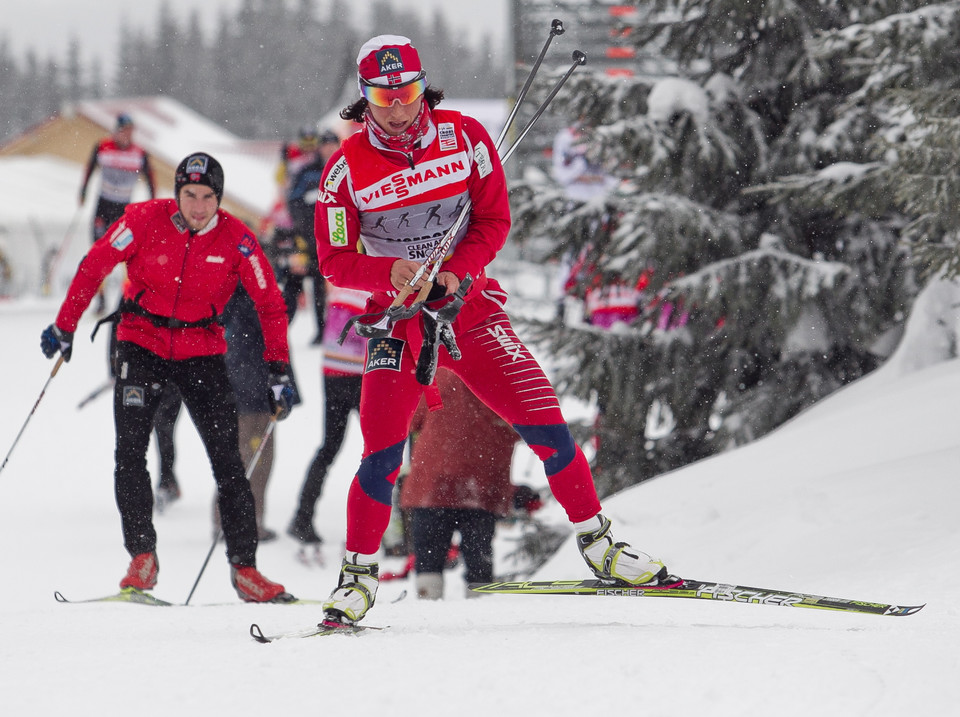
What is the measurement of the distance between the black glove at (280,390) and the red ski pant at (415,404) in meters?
1.42

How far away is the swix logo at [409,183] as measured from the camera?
3.71 m

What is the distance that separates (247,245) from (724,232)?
2951 mm

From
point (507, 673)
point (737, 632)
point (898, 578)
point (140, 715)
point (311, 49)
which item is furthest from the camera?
point (311, 49)

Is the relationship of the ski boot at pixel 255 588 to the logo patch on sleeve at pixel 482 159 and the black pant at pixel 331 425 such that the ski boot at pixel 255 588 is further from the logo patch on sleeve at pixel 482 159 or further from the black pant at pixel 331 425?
the logo patch on sleeve at pixel 482 159

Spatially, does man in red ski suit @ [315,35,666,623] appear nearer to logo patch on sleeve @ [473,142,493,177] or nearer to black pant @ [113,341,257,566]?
logo patch on sleeve @ [473,142,493,177]

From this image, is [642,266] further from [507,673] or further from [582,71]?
[507,673]

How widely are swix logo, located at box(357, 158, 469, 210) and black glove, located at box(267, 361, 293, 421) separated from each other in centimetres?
159

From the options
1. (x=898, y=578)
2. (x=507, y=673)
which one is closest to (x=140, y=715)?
(x=507, y=673)

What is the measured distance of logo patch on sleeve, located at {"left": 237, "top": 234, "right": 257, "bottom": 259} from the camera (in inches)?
196

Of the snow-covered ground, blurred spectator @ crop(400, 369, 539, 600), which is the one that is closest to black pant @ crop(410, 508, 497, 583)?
blurred spectator @ crop(400, 369, 539, 600)

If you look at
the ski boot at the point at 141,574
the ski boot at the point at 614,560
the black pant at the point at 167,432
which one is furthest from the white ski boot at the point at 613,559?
the black pant at the point at 167,432

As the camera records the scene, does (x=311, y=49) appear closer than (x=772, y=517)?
No

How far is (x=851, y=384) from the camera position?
6.55m

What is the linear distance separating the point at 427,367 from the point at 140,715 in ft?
4.99
